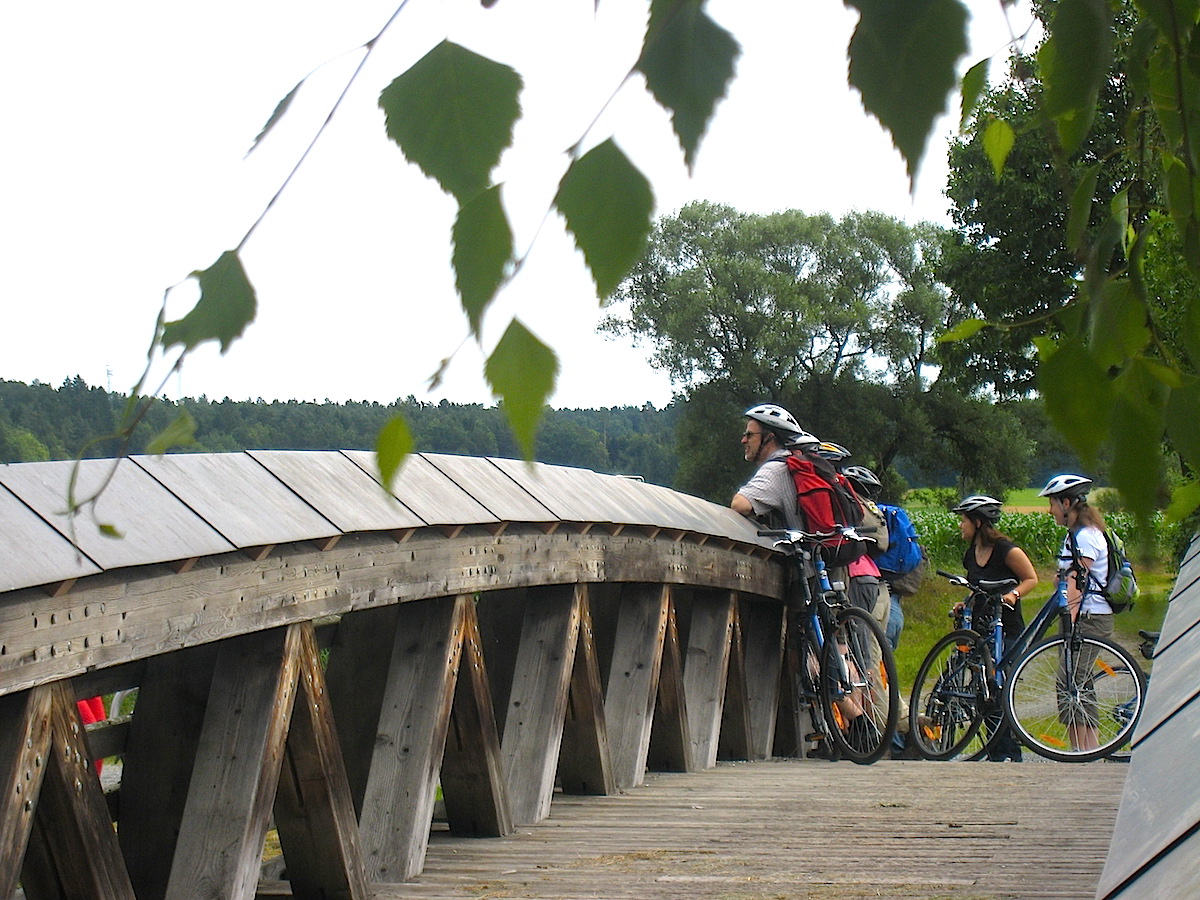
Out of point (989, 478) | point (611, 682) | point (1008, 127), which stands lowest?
point (611, 682)

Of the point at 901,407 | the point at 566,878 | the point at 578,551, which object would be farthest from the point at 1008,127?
the point at 901,407

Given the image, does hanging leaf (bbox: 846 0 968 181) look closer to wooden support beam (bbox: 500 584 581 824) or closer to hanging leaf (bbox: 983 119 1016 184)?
hanging leaf (bbox: 983 119 1016 184)

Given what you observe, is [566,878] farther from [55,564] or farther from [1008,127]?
[1008,127]

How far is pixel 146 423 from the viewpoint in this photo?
82 cm

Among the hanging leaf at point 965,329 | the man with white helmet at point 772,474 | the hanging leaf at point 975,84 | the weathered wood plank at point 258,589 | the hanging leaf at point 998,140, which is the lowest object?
the weathered wood plank at point 258,589

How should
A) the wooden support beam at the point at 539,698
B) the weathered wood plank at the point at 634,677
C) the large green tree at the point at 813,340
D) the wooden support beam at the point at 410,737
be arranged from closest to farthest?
the wooden support beam at the point at 410,737, the wooden support beam at the point at 539,698, the weathered wood plank at the point at 634,677, the large green tree at the point at 813,340

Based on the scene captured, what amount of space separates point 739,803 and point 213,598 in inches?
87.4

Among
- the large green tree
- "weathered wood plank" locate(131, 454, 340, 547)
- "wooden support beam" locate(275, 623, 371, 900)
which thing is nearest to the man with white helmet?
"wooden support beam" locate(275, 623, 371, 900)

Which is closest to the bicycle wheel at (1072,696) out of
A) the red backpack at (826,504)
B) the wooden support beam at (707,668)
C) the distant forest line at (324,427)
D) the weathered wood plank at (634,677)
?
the red backpack at (826,504)

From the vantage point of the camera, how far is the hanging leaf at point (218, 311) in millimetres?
763

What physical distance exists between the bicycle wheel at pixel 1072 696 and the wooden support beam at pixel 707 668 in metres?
2.00

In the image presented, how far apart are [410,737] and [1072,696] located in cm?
466

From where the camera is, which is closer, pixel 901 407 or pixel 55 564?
pixel 55 564

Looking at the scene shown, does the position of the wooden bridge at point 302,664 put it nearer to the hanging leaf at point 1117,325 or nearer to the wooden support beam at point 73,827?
the wooden support beam at point 73,827
